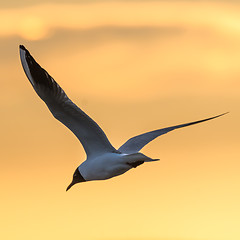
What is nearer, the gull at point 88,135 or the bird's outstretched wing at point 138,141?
the gull at point 88,135

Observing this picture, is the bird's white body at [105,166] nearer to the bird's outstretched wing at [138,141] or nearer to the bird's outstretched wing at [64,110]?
the bird's outstretched wing at [64,110]

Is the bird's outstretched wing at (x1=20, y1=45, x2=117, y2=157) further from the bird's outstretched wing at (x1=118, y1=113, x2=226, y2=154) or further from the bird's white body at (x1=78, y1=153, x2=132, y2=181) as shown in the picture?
the bird's outstretched wing at (x1=118, y1=113, x2=226, y2=154)

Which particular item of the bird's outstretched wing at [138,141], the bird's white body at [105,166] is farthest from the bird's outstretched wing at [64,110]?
the bird's outstretched wing at [138,141]

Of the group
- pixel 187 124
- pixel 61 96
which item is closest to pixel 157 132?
pixel 187 124

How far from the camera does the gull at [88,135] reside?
86.1 feet

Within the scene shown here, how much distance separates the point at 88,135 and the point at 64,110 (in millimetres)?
1225

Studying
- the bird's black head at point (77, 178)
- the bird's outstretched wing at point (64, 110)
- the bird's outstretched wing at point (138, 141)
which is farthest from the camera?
the bird's black head at point (77, 178)

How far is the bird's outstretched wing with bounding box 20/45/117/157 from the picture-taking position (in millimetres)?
26172

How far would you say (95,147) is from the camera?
27891 millimetres

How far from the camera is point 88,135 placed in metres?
27.7

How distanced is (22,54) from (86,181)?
4448mm

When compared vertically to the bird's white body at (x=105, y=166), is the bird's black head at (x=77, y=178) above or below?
above

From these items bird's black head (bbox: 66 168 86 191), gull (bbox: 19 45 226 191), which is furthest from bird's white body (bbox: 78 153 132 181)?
Answer: bird's black head (bbox: 66 168 86 191)

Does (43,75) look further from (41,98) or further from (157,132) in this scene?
(157,132)
